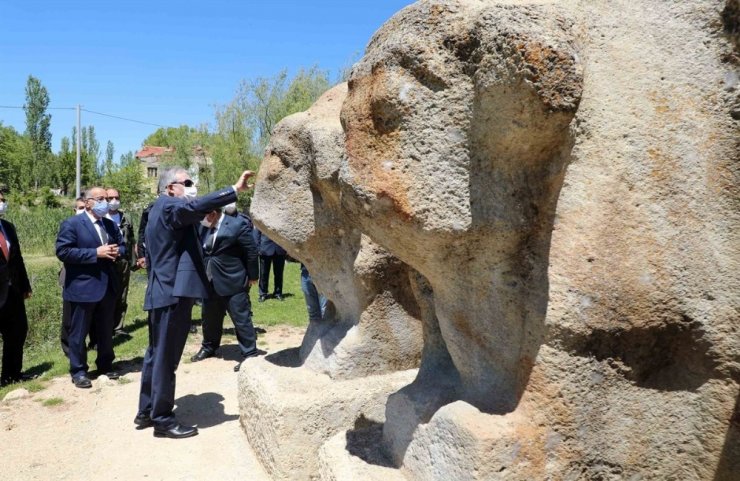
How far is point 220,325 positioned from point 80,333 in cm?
137

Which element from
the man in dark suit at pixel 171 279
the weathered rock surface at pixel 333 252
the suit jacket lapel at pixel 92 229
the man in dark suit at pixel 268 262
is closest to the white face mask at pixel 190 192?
the man in dark suit at pixel 171 279

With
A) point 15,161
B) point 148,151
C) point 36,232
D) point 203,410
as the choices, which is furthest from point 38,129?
point 203,410

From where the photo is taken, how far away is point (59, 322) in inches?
295

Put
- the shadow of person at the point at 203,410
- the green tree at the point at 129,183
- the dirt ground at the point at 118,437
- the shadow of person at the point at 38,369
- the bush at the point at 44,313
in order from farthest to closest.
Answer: the green tree at the point at 129,183, the bush at the point at 44,313, the shadow of person at the point at 38,369, the shadow of person at the point at 203,410, the dirt ground at the point at 118,437

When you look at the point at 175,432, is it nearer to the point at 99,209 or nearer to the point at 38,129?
the point at 99,209

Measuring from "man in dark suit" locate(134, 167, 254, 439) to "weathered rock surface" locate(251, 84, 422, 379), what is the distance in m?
0.35

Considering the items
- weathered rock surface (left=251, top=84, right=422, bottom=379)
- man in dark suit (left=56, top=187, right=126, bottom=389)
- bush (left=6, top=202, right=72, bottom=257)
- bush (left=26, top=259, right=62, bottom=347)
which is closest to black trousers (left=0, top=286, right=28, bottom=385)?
man in dark suit (left=56, top=187, right=126, bottom=389)

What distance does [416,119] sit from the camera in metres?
1.98

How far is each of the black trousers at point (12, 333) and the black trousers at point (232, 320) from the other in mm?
1629

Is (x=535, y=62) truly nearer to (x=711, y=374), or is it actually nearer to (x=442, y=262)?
(x=442, y=262)

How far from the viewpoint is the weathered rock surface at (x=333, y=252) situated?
3.56 metres

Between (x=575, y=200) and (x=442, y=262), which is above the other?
(x=575, y=200)

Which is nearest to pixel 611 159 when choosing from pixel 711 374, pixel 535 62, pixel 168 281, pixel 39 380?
pixel 535 62

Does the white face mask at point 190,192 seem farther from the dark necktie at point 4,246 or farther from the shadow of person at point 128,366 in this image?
the shadow of person at point 128,366
